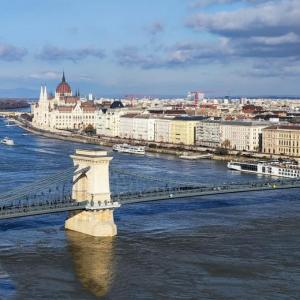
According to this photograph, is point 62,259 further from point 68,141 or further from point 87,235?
point 68,141

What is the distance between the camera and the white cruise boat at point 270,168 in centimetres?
2834

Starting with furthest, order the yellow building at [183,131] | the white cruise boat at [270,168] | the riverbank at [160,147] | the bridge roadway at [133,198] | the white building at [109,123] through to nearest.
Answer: the white building at [109,123] → the yellow building at [183,131] → the riverbank at [160,147] → the white cruise boat at [270,168] → the bridge roadway at [133,198]

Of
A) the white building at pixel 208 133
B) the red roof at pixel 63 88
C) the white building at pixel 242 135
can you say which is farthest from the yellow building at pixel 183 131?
the red roof at pixel 63 88

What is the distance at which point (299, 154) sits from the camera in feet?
121

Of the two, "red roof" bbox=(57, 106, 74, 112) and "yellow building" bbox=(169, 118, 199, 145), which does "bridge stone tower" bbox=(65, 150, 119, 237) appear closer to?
"yellow building" bbox=(169, 118, 199, 145)

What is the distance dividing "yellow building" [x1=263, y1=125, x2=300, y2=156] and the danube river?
16.8 metres

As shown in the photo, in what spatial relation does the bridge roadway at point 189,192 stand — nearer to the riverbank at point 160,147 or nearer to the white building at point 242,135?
the riverbank at point 160,147

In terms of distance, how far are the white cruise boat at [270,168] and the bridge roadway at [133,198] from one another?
23.4ft

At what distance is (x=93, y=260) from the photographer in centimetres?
1393

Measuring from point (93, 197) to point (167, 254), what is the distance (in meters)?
2.33

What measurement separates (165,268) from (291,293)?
229 centimetres

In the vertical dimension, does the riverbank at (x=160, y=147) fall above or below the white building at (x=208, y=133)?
below

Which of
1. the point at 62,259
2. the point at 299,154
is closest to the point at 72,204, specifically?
the point at 62,259

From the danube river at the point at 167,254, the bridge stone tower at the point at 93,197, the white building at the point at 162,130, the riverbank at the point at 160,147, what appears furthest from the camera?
the white building at the point at 162,130
